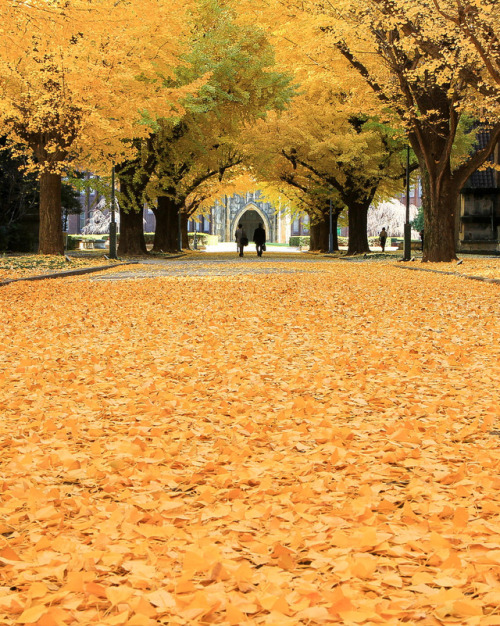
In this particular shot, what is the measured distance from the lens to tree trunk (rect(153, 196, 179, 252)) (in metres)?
43.2

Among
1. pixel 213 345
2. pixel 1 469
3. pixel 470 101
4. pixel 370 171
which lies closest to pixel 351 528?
pixel 1 469

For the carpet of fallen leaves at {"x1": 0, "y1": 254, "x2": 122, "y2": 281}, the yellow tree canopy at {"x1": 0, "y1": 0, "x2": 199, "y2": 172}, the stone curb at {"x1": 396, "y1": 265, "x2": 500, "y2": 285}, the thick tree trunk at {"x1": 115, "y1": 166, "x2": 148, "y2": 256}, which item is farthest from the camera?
the thick tree trunk at {"x1": 115, "y1": 166, "x2": 148, "y2": 256}

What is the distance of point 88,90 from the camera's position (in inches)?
1053

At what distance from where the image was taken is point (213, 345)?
9.43 m

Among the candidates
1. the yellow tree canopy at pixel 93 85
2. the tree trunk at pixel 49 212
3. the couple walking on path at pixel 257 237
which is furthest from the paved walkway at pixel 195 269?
the couple walking on path at pixel 257 237

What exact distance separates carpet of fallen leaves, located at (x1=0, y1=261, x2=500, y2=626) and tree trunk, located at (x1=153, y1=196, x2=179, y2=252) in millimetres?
33683

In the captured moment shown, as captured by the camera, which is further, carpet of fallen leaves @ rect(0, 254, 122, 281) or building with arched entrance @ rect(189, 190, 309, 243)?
building with arched entrance @ rect(189, 190, 309, 243)

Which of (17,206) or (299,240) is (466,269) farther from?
(299,240)

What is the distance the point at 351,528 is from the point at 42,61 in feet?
85.5

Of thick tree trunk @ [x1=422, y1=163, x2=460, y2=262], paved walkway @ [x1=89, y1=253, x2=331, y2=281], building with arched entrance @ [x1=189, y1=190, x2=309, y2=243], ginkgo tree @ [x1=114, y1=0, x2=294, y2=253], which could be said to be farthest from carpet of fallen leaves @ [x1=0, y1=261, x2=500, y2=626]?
building with arched entrance @ [x1=189, y1=190, x2=309, y2=243]

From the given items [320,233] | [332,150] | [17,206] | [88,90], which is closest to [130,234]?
[17,206]

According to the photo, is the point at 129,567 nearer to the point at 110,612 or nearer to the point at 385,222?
the point at 110,612

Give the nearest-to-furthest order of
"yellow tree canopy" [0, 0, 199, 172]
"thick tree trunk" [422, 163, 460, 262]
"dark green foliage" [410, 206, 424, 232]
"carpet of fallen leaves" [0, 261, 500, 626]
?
"carpet of fallen leaves" [0, 261, 500, 626]
"yellow tree canopy" [0, 0, 199, 172]
"thick tree trunk" [422, 163, 460, 262]
"dark green foliage" [410, 206, 424, 232]

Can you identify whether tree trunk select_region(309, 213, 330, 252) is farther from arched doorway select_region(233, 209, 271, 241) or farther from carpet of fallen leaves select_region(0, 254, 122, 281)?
arched doorway select_region(233, 209, 271, 241)
